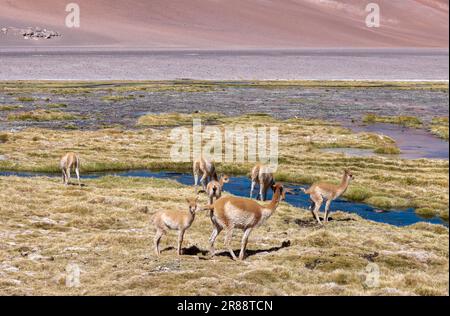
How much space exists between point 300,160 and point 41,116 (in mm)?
33667

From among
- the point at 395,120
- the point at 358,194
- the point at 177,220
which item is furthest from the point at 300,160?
the point at 395,120

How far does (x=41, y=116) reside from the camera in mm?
64562

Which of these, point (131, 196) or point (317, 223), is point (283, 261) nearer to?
point (317, 223)

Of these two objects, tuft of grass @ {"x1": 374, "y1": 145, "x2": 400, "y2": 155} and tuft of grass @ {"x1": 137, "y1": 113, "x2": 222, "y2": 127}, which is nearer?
tuft of grass @ {"x1": 374, "y1": 145, "x2": 400, "y2": 155}

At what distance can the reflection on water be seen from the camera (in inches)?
1090

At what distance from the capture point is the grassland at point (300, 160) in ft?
105

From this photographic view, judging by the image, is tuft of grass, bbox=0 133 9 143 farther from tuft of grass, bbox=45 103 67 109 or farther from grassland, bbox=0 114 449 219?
tuft of grass, bbox=45 103 67 109

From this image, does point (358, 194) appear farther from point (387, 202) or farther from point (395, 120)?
point (395, 120)

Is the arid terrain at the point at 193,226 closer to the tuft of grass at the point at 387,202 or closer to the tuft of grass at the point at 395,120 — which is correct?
the tuft of grass at the point at 387,202

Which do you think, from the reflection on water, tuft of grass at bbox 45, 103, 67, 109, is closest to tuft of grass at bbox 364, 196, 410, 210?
the reflection on water

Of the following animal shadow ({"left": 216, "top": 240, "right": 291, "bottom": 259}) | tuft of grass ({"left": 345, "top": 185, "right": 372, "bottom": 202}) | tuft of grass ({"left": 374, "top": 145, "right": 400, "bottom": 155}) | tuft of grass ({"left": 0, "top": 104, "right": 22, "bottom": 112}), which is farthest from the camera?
tuft of grass ({"left": 0, "top": 104, "right": 22, "bottom": 112})

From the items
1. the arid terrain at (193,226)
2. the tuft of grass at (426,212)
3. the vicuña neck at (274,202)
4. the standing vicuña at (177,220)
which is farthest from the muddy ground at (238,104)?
the vicuña neck at (274,202)

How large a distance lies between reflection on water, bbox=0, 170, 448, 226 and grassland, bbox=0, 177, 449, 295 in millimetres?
2235

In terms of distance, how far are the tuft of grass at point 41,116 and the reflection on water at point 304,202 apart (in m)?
28.5
